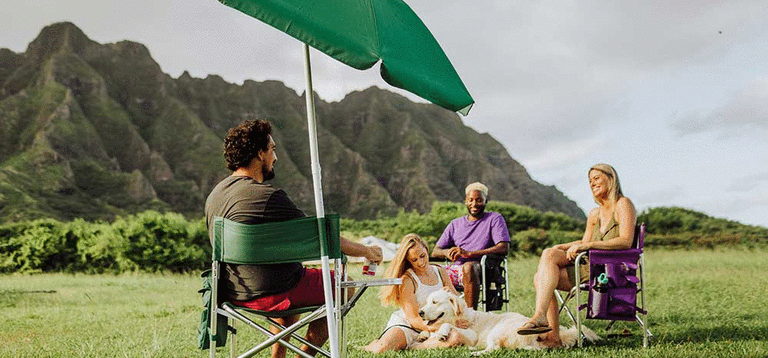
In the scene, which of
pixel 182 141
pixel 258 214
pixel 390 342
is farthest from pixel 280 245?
pixel 182 141

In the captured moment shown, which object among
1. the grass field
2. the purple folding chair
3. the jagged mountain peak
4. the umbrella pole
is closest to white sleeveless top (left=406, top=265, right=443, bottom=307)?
the grass field

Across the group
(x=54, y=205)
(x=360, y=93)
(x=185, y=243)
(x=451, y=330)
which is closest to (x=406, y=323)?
(x=451, y=330)

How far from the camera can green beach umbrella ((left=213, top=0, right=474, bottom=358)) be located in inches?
100

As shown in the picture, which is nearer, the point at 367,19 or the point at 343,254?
the point at 367,19

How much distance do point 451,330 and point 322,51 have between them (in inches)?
81.3

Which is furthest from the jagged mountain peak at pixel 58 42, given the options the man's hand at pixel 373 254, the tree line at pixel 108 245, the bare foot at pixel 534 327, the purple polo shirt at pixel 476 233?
the man's hand at pixel 373 254

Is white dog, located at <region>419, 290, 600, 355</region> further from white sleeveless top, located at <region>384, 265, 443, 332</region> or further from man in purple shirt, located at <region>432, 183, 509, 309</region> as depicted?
man in purple shirt, located at <region>432, 183, 509, 309</region>

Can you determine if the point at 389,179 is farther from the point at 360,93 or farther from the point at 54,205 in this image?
the point at 54,205

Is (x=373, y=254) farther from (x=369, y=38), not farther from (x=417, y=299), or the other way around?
(x=417, y=299)

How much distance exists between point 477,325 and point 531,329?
0.44 m

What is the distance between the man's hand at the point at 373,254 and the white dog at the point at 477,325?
1181mm

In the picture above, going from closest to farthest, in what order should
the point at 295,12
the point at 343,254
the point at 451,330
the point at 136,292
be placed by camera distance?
the point at 295,12
the point at 343,254
the point at 451,330
the point at 136,292

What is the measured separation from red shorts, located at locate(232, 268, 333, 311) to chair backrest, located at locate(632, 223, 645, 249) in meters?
2.06

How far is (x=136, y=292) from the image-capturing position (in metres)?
9.57
